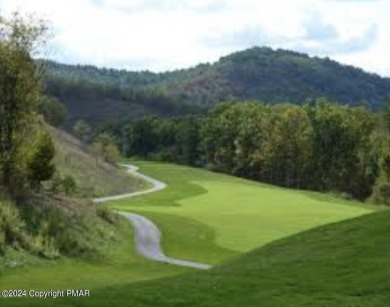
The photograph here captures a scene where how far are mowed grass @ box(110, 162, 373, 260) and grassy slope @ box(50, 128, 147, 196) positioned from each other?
21.0 ft

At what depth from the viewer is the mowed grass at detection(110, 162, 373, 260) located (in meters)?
54.3

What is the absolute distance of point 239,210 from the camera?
74.7 metres

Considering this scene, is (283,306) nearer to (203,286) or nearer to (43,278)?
(203,286)

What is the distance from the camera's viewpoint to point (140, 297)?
19.2 meters

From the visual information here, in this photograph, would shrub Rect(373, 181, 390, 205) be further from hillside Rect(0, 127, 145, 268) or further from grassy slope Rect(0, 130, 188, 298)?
hillside Rect(0, 127, 145, 268)

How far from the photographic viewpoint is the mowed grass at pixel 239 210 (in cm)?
5430

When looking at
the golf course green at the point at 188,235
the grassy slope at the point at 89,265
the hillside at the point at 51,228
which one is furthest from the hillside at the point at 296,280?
the hillside at the point at 51,228

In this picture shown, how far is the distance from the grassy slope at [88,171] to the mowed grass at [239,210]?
252 inches

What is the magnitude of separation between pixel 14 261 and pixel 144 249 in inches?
496

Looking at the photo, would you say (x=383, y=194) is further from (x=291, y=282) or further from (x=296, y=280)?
(x=291, y=282)

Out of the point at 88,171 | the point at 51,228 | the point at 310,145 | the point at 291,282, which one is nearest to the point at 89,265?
the point at 51,228

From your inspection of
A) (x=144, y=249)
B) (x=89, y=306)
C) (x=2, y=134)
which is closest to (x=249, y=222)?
(x=144, y=249)

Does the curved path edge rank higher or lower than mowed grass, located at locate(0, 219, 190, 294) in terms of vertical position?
lower

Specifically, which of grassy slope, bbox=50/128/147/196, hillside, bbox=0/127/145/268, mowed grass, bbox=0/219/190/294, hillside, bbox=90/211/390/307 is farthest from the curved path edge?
grassy slope, bbox=50/128/147/196
